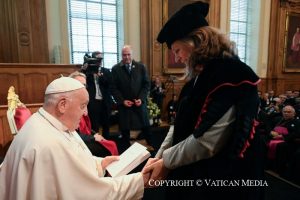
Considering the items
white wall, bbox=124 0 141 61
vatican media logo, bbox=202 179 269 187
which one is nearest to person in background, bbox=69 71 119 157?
vatican media logo, bbox=202 179 269 187

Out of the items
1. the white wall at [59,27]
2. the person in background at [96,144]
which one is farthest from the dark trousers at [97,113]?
the white wall at [59,27]

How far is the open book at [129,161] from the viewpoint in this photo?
63.1 inches

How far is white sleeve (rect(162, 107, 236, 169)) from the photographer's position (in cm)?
109

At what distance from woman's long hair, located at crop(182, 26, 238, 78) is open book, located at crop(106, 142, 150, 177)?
736mm

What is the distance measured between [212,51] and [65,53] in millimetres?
6024

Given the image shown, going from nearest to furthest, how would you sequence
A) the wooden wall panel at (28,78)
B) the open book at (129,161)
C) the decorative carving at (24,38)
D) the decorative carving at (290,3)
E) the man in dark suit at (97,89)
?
the open book at (129,161) → the man in dark suit at (97,89) → the wooden wall panel at (28,78) → the decorative carving at (24,38) → the decorative carving at (290,3)

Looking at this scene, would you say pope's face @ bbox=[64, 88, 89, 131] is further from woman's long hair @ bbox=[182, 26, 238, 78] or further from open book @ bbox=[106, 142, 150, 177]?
woman's long hair @ bbox=[182, 26, 238, 78]

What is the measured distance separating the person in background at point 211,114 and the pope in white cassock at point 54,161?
405 millimetres

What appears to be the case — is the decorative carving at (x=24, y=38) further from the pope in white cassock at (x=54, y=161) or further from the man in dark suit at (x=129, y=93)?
the pope in white cassock at (x=54, y=161)

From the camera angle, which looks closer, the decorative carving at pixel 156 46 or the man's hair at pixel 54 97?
the man's hair at pixel 54 97

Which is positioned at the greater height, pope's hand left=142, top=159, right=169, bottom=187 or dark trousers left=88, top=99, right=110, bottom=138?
pope's hand left=142, top=159, right=169, bottom=187

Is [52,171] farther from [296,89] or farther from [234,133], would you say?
[296,89]

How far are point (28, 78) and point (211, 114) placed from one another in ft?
15.6

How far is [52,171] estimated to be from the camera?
1.12 metres
